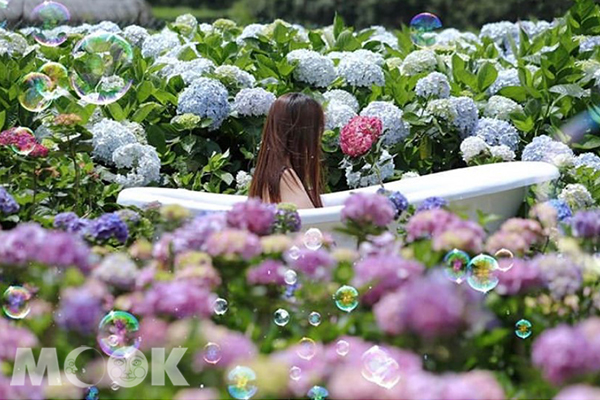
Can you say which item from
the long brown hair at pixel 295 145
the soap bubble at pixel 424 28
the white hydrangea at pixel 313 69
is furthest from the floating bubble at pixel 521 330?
the soap bubble at pixel 424 28

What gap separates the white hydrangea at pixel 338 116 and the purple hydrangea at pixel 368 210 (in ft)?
8.18

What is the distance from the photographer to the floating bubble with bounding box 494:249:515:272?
7.14 ft

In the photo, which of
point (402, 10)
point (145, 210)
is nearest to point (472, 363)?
point (145, 210)

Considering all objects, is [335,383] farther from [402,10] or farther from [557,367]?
→ [402,10]

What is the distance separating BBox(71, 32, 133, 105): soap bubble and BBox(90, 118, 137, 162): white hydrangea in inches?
4.7

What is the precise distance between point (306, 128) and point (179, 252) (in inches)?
66.9

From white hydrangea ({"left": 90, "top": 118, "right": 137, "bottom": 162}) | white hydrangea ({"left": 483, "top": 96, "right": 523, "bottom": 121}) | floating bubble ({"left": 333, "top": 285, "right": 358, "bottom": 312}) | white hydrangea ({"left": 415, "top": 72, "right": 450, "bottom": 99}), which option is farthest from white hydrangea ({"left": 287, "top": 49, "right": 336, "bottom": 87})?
floating bubble ({"left": 333, "top": 285, "right": 358, "bottom": 312})

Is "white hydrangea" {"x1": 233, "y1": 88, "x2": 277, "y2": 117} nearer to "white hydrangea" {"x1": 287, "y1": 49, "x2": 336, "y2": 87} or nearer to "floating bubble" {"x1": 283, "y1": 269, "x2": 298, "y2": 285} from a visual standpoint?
"white hydrangea" {"x1": 287, "y1": 49, "x2": 336, "y2": 87}

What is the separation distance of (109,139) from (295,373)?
2957mm

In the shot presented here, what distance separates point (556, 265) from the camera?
204 centimetres

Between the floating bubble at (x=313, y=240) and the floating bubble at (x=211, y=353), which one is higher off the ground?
the floating bubble at (x=211, y=353)

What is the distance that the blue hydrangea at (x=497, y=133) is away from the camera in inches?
188

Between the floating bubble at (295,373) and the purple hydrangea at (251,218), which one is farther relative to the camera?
the purple hydrangea at (251,218)

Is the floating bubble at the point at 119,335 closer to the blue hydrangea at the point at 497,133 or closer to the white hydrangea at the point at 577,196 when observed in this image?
the white hydrangea at the point at 577,196
